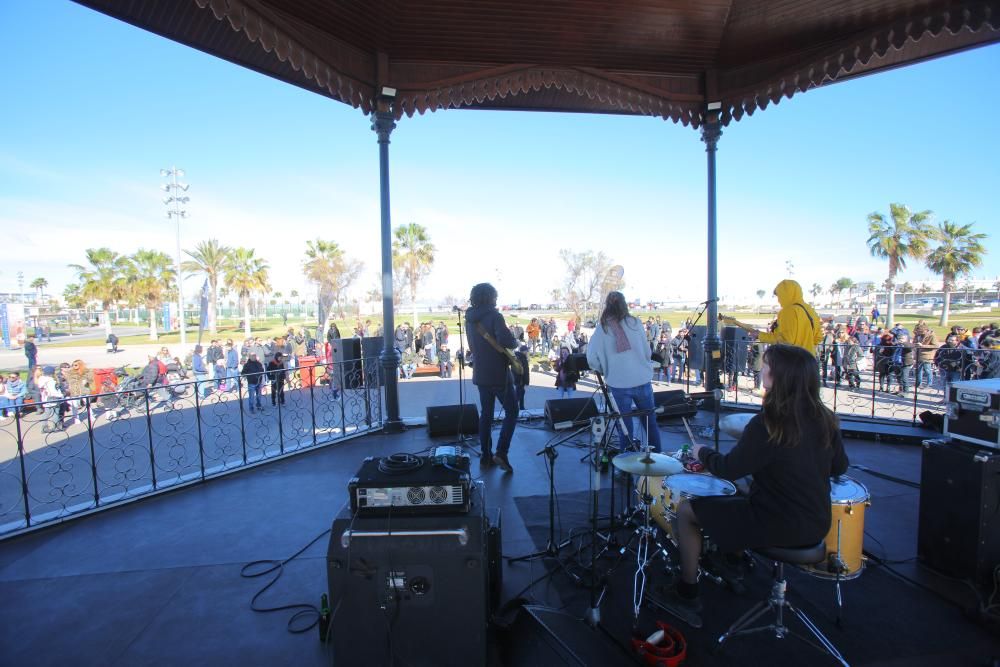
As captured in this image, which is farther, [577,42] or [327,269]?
[327,269]

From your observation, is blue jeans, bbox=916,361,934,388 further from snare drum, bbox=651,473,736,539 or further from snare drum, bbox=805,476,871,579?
snare drum, bbox=651,473,736,539

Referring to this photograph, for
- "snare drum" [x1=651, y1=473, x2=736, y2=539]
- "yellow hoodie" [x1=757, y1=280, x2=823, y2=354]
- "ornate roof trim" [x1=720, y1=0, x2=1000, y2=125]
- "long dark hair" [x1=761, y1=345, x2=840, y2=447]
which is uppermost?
"ornate roof trim" [x1=720, y1=0, x2=1000, y2=125]

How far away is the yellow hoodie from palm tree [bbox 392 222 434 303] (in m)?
30.3

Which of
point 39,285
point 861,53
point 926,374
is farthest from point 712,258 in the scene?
point 39,285

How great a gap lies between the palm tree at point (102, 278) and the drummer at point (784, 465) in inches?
1883

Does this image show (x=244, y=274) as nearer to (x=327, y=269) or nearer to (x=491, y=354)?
(x=327, y=269)

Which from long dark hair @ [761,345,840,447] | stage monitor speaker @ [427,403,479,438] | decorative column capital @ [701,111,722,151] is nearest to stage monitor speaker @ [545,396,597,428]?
stage monitor speaker @ [427,403,479,438]

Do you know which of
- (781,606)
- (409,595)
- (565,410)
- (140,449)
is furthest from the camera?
(140,449)

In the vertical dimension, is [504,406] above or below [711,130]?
A: below

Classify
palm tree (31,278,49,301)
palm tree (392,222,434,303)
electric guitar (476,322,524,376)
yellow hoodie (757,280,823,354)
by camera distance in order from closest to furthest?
yellow hoodie (757,280,823,354), electric guitar (476,322,524,376), palm tree (392,222,434,303), palm tree (31,278,49,301)

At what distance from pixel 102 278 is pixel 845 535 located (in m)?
49.5

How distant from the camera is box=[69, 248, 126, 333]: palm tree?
3825cm

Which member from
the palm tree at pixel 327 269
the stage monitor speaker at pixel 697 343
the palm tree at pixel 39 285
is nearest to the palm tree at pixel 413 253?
the palm tree at pixel 327 269

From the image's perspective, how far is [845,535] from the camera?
2.55 meters
